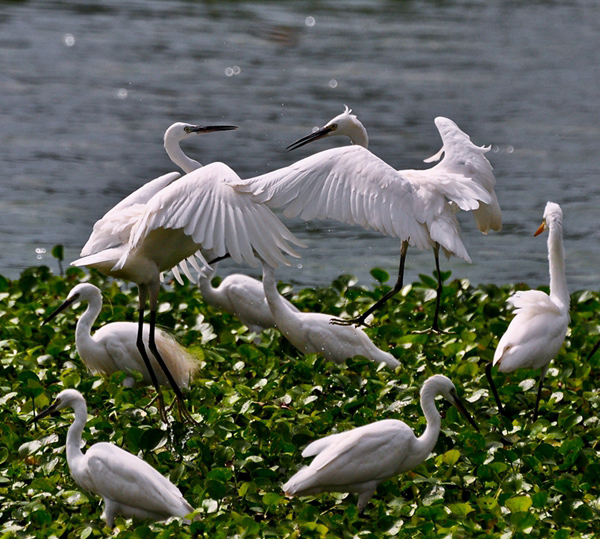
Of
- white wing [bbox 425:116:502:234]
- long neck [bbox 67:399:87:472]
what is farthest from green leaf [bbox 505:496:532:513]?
white wing [bbox 425:116:502:234]

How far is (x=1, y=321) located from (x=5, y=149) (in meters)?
5.43

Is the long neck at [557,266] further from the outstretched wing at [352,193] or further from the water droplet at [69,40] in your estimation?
the water droplet at [69,40]

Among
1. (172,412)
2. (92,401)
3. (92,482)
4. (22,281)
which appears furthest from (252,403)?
(22,281)

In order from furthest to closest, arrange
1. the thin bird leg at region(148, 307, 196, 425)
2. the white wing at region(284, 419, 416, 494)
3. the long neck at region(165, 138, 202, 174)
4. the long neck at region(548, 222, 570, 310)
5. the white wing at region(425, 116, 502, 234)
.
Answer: the long neck at region(165, 138, 202, 174) < the white wing at region(425, 116, 502, 234) < the long neck at region(548, 222, 570, 310) < the thin bird leg at region(148, 307, 196, 425) < the white wing at region(284, 419, 416, 494)

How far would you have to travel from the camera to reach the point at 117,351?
5.23 meters

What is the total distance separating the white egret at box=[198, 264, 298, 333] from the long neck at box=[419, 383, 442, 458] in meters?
2.07

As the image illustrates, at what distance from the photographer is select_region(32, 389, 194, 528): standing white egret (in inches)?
144

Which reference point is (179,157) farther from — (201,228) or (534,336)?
(534,336)

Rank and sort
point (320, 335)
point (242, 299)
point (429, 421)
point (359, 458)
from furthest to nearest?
point (242, 299) < point (320, 335) < point (429, 421) < point (359, 458)

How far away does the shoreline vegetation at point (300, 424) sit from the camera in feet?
12.3

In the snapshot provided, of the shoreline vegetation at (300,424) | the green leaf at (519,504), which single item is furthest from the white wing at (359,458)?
the green leaf at (519,504)

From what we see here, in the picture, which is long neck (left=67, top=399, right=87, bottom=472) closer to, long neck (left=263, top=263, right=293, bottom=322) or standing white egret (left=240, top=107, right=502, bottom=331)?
standing white egret (left=240, top=107, right=502, bottom=331)

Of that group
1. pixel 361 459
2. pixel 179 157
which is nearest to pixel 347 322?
pixel 179 157

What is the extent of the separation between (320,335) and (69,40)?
36.0 ft
